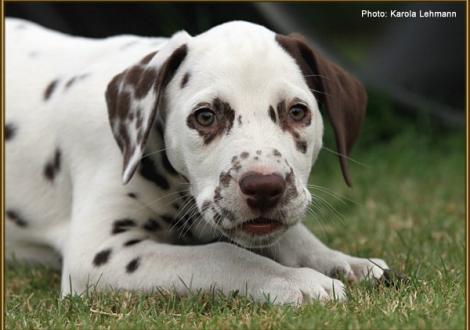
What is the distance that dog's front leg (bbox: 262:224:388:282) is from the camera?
4.28 m

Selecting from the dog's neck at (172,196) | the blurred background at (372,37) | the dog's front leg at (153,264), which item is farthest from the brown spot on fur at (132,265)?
the blurred background at (372,37)

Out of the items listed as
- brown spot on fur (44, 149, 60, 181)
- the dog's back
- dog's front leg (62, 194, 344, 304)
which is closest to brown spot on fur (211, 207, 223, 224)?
dog's front leg (62, 194, 344, 304)

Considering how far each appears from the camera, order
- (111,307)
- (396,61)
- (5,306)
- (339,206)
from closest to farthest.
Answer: (111,307) → (5,306) → (339,206) → (396,61)

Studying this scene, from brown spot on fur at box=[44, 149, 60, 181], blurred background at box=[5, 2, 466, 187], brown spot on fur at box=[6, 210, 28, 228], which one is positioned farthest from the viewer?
blurred background at box=[5, 2, 466, 187]

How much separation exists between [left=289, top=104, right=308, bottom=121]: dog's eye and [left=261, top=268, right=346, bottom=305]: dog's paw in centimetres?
67

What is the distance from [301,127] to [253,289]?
0.74 meters

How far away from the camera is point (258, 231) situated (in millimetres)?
3871

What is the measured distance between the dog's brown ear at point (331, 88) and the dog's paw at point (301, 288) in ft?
2.32

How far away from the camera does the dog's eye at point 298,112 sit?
4125 mm

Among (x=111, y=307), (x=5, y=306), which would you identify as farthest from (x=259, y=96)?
(x=5, y=306)

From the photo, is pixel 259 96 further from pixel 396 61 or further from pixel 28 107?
pixel 396 61

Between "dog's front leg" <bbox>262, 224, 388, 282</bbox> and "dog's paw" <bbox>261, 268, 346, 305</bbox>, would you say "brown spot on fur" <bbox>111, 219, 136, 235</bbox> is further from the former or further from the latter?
"dog's paw" <bbox>261, 268, 346, 305</bbox>

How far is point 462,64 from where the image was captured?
9.58m

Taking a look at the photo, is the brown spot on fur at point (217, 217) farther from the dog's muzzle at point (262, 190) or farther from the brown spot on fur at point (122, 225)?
the brown spot on fur at point (122, 225)
